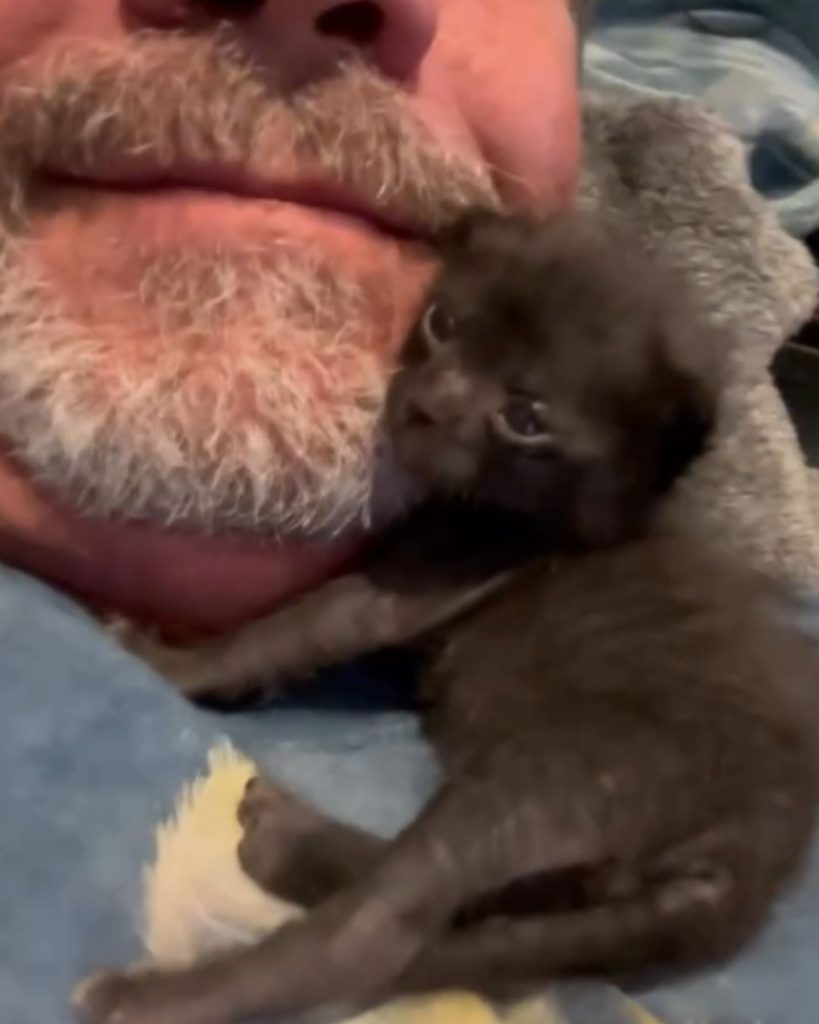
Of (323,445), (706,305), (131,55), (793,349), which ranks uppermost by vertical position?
(131,55)

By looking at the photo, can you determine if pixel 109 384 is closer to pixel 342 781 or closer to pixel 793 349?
pixel 342 781

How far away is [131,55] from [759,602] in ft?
1.55

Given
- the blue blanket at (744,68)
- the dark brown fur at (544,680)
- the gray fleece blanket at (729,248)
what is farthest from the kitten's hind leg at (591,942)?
the blue blanket at (744,68)

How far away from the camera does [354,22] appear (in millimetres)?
907

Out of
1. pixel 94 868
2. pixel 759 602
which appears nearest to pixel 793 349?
pixel 759 602

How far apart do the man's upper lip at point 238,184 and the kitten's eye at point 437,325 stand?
2.6 inches

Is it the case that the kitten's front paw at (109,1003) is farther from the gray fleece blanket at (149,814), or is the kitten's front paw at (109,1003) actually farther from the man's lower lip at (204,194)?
the man's lower lip at (204,194)

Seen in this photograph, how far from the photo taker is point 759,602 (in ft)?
3.18

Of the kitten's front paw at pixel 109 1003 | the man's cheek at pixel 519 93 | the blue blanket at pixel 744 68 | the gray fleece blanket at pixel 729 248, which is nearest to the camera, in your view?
the kitten's front paw at pixel 109 1003

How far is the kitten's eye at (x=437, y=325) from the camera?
96 centimetres

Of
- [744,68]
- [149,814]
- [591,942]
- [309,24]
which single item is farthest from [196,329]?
[744,68]

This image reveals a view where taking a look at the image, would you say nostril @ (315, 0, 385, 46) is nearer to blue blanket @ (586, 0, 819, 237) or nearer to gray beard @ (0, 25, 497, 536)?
gray beard @ (0, 25, 497, 536)

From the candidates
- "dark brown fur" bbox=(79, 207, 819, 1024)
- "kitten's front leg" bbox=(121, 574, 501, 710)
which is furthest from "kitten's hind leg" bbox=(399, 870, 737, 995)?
"kitten's front leg" bbox=(121, 574, 501, 710)

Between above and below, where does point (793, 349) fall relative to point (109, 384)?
below
